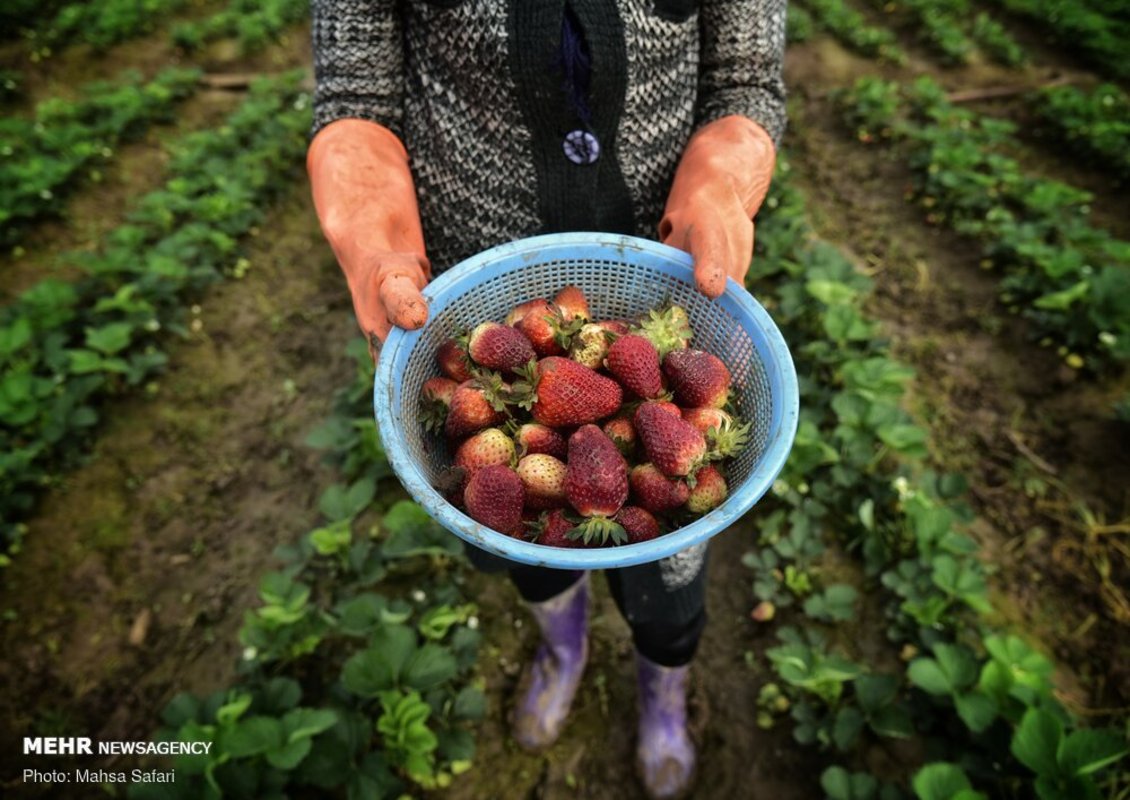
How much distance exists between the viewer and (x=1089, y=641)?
2469 millimetres

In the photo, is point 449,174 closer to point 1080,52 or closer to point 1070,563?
point 1070,563

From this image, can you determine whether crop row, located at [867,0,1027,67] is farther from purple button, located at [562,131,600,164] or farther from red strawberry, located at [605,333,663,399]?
red strawberry, located at [605,333,663,399]

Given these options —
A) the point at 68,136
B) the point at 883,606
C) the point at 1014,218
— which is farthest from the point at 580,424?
the point at 68,136

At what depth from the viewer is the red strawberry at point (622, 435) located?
143 cm

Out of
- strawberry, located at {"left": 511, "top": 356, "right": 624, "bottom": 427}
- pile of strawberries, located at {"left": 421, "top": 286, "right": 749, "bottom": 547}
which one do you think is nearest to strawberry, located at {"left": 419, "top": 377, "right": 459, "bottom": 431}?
pile of strawberries, located at {"left": 421, "top": 286, "right": 749, "bottom": 547}

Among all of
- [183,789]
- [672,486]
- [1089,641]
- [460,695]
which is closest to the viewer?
[672,486]

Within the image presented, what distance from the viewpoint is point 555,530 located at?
1300mm

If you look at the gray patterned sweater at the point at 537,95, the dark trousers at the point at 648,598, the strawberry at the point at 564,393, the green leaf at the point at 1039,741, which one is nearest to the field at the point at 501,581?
the green leaf at the point at 1039,741

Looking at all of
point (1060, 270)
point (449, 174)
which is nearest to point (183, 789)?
point (449, 174)

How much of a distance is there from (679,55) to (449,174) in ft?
1.99

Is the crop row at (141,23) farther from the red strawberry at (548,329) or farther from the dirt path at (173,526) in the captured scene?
the red strawberry at (548,329)

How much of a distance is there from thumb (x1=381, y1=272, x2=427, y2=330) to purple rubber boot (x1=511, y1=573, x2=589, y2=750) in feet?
4.29

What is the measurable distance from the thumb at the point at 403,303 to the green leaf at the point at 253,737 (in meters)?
1.44

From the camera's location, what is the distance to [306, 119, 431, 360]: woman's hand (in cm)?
128
